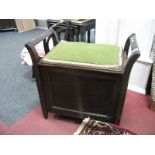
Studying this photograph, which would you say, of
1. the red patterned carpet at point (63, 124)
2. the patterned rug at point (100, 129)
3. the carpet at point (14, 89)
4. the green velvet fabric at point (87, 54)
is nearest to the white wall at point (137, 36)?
the red patterned carpet at point (63, 124)

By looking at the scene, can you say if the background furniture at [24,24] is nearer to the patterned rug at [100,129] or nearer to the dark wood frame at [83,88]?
the dark wood frame at [83,88]

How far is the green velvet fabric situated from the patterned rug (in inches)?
17.8

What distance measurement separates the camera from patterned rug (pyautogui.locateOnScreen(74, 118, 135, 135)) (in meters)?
1.10

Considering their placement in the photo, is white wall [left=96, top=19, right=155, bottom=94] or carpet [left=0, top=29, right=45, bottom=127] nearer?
white wall [left=96, top=19, right=155, bottom=94]

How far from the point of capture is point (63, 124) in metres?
1.38

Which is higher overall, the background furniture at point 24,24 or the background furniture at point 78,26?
the background furniture at point 78,26

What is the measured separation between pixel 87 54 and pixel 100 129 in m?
0.53

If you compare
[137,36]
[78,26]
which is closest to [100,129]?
[137,36]

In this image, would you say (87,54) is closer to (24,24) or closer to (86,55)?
(86,55)

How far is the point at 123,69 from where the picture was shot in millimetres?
968

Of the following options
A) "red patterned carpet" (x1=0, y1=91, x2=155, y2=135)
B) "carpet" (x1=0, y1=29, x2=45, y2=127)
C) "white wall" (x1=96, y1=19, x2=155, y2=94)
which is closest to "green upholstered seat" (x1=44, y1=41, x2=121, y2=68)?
"white wall" (x1=96, y1=19, x2=155, y2=94)

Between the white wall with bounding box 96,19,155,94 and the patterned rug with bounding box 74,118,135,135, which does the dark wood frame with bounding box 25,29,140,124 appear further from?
the white wall with bounding box 96,19,155,94

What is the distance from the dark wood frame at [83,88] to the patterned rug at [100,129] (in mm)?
60

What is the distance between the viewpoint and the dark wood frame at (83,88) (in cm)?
100
